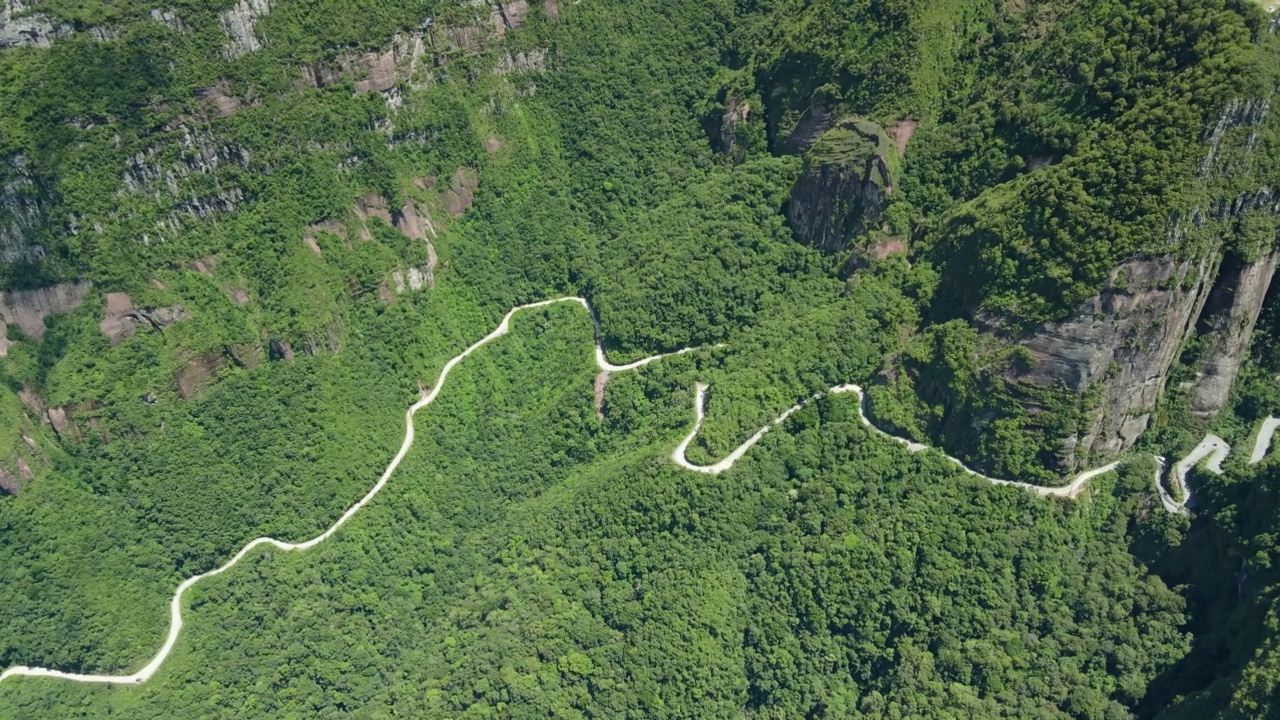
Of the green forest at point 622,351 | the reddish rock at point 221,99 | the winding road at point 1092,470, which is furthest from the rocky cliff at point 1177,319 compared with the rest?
the reddish rock at point 221,99

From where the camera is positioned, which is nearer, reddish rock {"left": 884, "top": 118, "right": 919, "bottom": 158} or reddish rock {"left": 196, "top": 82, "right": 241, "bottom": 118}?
reddish rock {"left": 884, "top": 118, "right": 919, "bottom": 158}

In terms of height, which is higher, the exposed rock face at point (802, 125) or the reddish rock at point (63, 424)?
the exposed rock face at point (802, 125)

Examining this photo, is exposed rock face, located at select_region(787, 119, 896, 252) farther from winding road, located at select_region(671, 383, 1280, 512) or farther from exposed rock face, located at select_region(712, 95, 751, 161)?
winding road, located at select_region(671, 383, 1280, 512)

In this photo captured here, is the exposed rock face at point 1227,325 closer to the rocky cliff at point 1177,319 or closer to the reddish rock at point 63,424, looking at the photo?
the rocky cliff at point 1177,319

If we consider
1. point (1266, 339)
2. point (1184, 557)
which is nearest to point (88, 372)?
point (1184, 557)

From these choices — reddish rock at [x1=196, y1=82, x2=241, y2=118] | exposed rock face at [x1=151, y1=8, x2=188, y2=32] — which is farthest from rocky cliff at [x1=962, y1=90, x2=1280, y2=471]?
exposed rock face at [x1=151, y1=8, x2=188, y2=32]

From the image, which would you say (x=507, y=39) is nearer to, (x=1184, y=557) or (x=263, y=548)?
(x=263, y=548)
